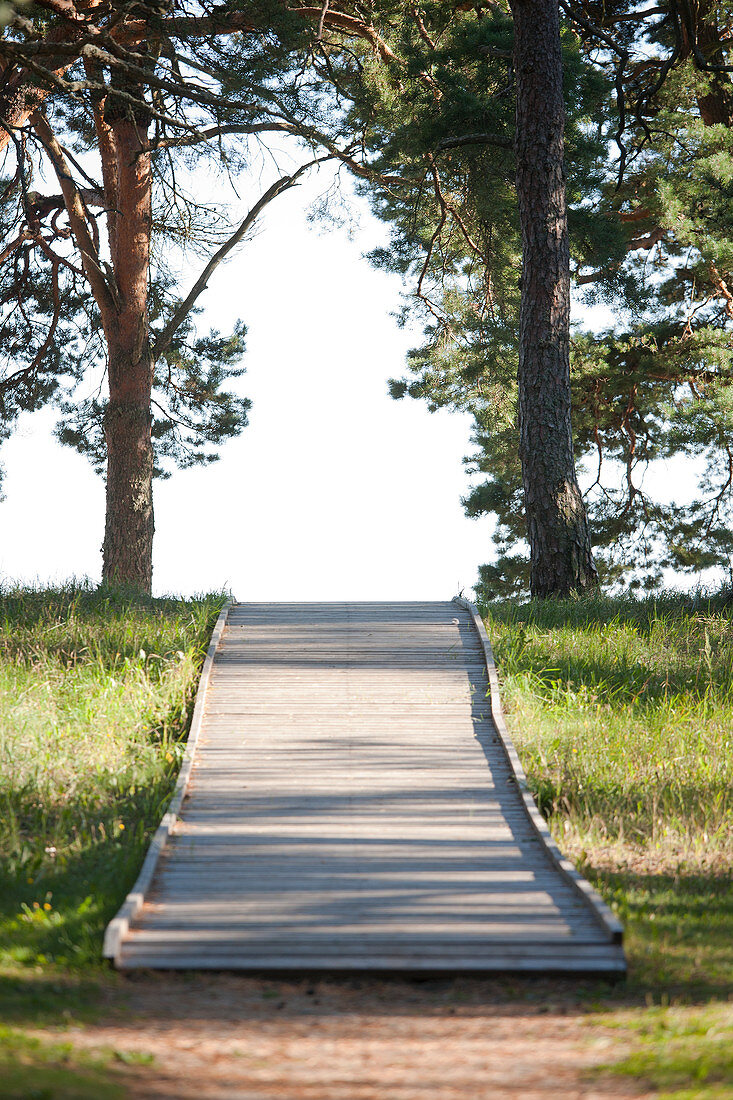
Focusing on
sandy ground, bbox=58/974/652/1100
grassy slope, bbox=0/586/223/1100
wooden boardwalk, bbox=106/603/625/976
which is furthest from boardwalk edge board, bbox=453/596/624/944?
grassy slope, bbox=0/586/223/1100

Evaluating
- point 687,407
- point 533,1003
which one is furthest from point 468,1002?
point 687,407

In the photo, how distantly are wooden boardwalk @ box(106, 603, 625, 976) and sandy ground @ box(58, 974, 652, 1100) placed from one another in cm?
13

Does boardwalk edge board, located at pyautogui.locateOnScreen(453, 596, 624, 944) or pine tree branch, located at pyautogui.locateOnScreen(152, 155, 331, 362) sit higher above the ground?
pine tree branch, located at pyautogui.locateOnScreen(152, 155, 331, 362)

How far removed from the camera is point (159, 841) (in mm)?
5660

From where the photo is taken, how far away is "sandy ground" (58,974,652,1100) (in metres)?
3.48

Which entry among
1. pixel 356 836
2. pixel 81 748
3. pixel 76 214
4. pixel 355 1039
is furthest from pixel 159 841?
pixel 76 214

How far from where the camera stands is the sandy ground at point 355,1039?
3.48 metres

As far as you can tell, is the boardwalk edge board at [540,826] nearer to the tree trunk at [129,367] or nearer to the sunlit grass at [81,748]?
the sunlit grass at [81,748]

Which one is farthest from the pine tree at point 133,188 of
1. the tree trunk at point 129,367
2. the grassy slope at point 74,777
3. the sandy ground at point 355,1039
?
the sandy ground at point 355,1039

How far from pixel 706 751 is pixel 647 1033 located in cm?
385

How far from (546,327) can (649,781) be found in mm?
5965

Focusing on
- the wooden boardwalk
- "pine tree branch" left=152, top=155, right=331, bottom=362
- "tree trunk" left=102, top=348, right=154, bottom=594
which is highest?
"pine tree branch" left=152, top=155, right=331, bottom=362

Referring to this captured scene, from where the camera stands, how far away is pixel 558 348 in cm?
1137

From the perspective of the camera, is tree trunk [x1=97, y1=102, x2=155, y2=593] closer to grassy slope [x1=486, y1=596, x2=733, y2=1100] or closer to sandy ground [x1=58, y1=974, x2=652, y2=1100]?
grassy slope [x1=486, y1=596, x2=733, y2=1100]
